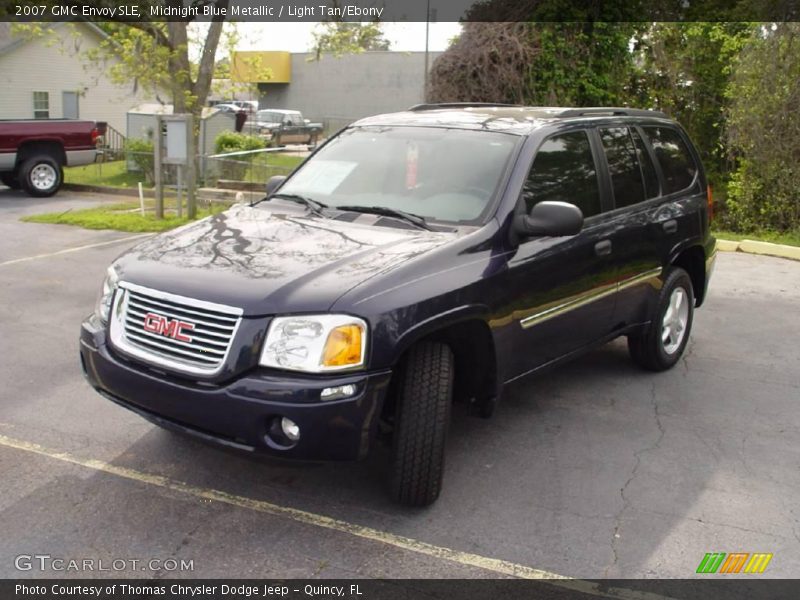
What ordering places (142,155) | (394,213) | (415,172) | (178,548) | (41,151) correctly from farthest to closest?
(142,155), (41,151), (415,172), (394,213), (178,548)

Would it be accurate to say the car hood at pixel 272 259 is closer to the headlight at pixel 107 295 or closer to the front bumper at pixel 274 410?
the headlight at pixel 107 295

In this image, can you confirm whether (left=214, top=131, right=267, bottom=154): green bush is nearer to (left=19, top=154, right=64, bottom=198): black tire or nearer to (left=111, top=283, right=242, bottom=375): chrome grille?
(left=19, top=154, right=64, bottom=198): black tire

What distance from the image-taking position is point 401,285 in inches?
143

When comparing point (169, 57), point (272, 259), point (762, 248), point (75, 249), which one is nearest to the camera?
point (272, 259)

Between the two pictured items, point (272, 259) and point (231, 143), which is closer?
point (272, 259)

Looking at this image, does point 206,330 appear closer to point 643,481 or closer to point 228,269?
point 228,269

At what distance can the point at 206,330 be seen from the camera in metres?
3.51

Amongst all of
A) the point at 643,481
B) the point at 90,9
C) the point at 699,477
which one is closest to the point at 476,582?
the point at 643,481

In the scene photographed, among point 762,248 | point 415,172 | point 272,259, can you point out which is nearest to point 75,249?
point 415,172

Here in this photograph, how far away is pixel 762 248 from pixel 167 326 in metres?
9.45

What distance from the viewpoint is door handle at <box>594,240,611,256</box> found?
4866 mm

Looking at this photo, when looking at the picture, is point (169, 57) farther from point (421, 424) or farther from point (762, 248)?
point (421, 424)

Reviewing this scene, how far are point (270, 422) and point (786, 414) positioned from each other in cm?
356

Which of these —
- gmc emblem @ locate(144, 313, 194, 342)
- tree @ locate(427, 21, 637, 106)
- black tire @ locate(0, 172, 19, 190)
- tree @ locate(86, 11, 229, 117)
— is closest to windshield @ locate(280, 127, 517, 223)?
gmc emblem @ locate(144, 313, 194, 342)
